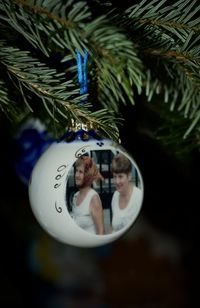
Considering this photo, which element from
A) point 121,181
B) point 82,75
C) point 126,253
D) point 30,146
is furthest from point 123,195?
point 126,253

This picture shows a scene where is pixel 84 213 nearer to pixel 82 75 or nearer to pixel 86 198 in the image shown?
pixel 86 198

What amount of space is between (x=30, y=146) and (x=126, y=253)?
101 centimetres

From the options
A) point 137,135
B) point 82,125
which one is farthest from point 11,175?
point 82,125

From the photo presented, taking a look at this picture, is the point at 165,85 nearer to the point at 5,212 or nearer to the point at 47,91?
the point at 47,91

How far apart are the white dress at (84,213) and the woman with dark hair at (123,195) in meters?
0.02

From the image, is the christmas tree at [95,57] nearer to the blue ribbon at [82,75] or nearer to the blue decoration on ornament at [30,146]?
the blue ribbon at [82,75]

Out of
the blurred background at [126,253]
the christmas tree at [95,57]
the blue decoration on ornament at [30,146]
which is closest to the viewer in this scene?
the christmas tree at [95,57]

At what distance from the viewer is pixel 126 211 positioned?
0.51 metres

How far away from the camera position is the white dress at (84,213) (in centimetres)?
49

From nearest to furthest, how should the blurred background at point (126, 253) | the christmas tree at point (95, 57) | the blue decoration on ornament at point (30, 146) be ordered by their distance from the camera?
the christmas tree at point (95, 57) < the blue decoration on ornament at point (30, 146) < the blurred background at point (126, 253)

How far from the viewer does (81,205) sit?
488 millimetres

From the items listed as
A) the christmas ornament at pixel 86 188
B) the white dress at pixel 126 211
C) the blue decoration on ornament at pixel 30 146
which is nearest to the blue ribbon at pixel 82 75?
the christmas ornament at pixel 86 188

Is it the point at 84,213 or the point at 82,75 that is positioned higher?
the point at 82,75

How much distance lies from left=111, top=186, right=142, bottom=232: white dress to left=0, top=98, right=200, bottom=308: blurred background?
0.27m
